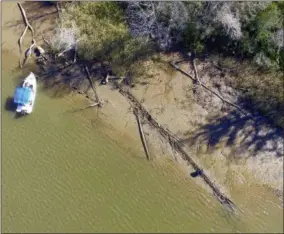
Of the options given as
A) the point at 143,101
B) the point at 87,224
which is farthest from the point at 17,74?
the point at 87,224

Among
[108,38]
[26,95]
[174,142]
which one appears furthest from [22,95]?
[174,142]

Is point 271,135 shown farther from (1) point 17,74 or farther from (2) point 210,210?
(1) point 17,74

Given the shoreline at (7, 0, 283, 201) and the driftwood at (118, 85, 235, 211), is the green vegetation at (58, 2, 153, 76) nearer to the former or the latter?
the shoreline at (7, 0, 283, 201)

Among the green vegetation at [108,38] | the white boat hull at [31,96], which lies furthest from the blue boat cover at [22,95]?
the green vegetation at [108,38]

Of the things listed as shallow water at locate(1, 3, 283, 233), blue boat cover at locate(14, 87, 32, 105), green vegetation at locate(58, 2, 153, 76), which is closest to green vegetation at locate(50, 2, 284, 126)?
green vegetation at locate(58, 2, 153, 76)

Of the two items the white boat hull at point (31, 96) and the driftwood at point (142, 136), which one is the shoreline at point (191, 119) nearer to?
the driftwood at point (142, 136)
